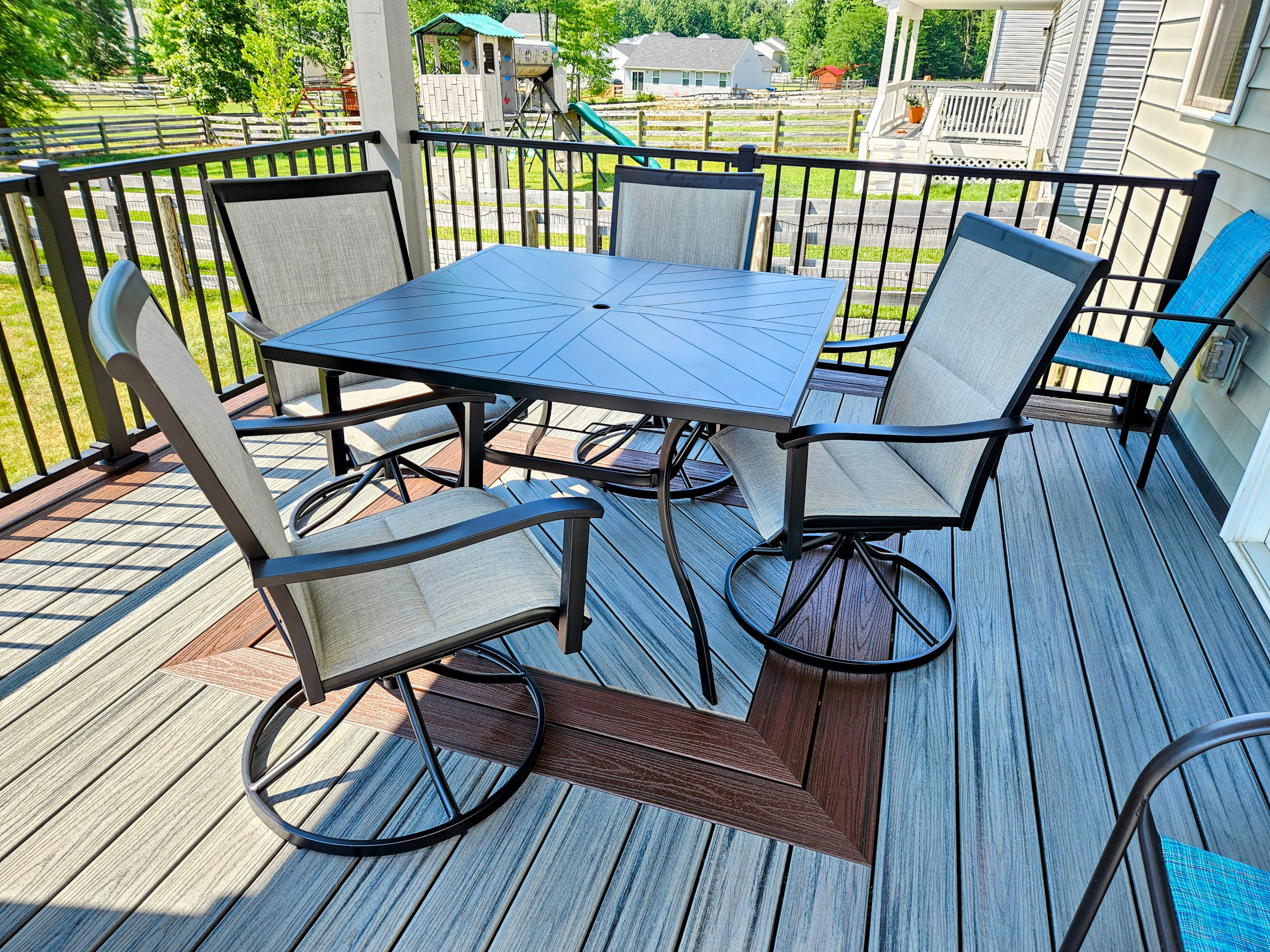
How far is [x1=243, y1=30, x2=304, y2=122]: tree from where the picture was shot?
63.8 feet

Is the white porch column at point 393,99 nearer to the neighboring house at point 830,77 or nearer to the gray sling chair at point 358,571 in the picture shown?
the gray sling chair at point 358,571

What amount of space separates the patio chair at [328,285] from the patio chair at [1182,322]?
2.38 m

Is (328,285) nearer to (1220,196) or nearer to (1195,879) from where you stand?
(1195,879)

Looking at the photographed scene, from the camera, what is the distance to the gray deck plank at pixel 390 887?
142cm

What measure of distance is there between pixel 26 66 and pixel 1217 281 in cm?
2780

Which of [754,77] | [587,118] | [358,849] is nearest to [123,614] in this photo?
[358,849]

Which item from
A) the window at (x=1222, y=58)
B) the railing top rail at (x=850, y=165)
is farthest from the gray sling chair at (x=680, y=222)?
the window at (x=1222, y=58)

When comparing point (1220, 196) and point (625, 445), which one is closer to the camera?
point (625, 445)

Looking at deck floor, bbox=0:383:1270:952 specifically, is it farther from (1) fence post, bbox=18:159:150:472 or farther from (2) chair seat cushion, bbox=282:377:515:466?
(2) chair seat cushion, bbox=282:377:515:466

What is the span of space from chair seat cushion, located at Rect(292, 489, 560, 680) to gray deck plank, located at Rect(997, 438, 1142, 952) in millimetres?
1184

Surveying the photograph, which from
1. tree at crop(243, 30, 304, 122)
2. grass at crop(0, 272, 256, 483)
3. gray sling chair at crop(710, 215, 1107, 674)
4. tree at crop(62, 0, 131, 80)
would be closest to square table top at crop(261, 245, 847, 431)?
gray sling chair at crop(710, 215, 1107, 674)

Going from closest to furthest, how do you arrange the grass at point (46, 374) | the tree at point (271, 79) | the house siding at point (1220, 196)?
the house siding at point (1220, 196) < the grass at point (46, 374) < the tree at point (271, 79)

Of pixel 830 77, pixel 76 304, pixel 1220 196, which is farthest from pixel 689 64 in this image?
pixel 76 304

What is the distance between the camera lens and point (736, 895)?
1.52m
